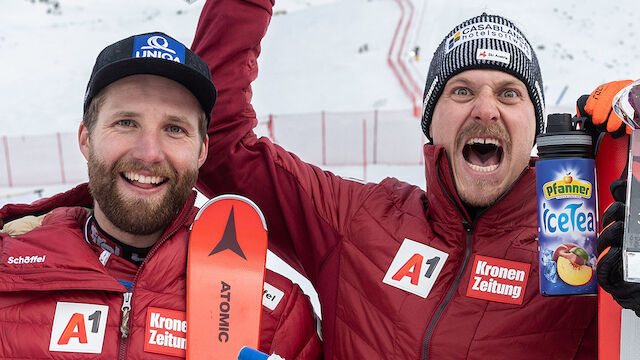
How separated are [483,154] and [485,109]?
0.50m

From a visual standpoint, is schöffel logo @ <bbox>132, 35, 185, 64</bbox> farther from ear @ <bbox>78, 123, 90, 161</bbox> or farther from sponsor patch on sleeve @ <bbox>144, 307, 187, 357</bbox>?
sponsor patch on sleeve @ <bbox>144, 307, 187, 357</bbox>

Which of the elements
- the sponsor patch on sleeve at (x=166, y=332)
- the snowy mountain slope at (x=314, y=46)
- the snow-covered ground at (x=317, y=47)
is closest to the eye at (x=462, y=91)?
the sponsor patch on sleeve at (x=166, y=332)

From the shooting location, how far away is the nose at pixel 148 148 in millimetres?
2078

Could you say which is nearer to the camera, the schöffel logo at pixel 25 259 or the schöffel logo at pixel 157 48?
the schöffel logo at pixel 25 259

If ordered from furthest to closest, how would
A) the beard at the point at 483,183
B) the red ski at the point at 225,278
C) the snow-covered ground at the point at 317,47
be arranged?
the snow-covered ground at the point at 317,47 < the beard at the point at 483,183 < the red ski at the point at 225,278

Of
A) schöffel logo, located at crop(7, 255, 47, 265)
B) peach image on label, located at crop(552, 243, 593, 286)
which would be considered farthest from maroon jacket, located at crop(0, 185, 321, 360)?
peach image on label, located at crop(552, 243, 593, 286)

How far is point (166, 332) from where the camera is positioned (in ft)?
6.29

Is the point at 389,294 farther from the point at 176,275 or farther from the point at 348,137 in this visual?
the point at 348,137

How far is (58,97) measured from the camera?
24781 millimetres

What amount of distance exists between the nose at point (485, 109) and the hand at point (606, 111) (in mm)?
530

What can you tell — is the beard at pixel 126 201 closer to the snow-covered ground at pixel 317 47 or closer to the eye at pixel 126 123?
the eye at pixel 126 123

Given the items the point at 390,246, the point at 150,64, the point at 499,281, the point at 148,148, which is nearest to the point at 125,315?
the point at 148,148

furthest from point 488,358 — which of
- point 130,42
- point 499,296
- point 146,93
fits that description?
point 130,42

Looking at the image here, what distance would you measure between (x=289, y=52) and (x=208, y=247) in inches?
1210
